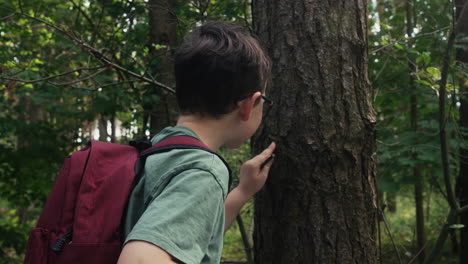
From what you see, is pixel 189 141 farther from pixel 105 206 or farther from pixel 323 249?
pixel 323 249

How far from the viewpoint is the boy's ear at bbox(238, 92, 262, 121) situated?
1.37 meters

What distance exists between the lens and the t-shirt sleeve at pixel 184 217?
100 centimetres

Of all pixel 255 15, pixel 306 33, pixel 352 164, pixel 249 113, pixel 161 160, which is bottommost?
pixel 352 164

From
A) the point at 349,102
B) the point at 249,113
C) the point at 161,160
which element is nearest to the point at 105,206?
the point at 161,160

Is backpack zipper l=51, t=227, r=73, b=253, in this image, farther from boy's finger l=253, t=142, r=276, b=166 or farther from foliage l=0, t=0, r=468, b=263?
foliage l=0, t=0, r=468, b=263

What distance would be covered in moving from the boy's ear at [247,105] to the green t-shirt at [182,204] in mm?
267

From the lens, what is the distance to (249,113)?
1.40 m

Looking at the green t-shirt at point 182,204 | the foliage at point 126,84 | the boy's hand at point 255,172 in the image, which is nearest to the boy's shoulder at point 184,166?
the green t-shirt at point 182,204

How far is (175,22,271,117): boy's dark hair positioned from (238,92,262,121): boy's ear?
0.8 inches

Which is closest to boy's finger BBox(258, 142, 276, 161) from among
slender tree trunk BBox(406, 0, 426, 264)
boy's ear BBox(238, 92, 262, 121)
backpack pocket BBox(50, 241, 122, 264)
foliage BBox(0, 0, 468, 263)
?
boy's ear BBox(238, 92, 262, 121)

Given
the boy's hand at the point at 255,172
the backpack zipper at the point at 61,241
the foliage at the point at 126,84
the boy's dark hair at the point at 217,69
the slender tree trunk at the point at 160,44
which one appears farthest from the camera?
the slender tree trunk at the point at 160,44

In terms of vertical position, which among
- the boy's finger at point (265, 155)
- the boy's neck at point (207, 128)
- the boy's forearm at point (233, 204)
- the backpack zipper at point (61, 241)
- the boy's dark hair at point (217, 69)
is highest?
the boy's dark hair at point (217, 69)

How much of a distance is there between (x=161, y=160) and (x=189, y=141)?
0.11m

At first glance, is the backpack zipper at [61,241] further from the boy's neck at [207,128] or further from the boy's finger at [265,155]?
the boy's finger at [265,155]
